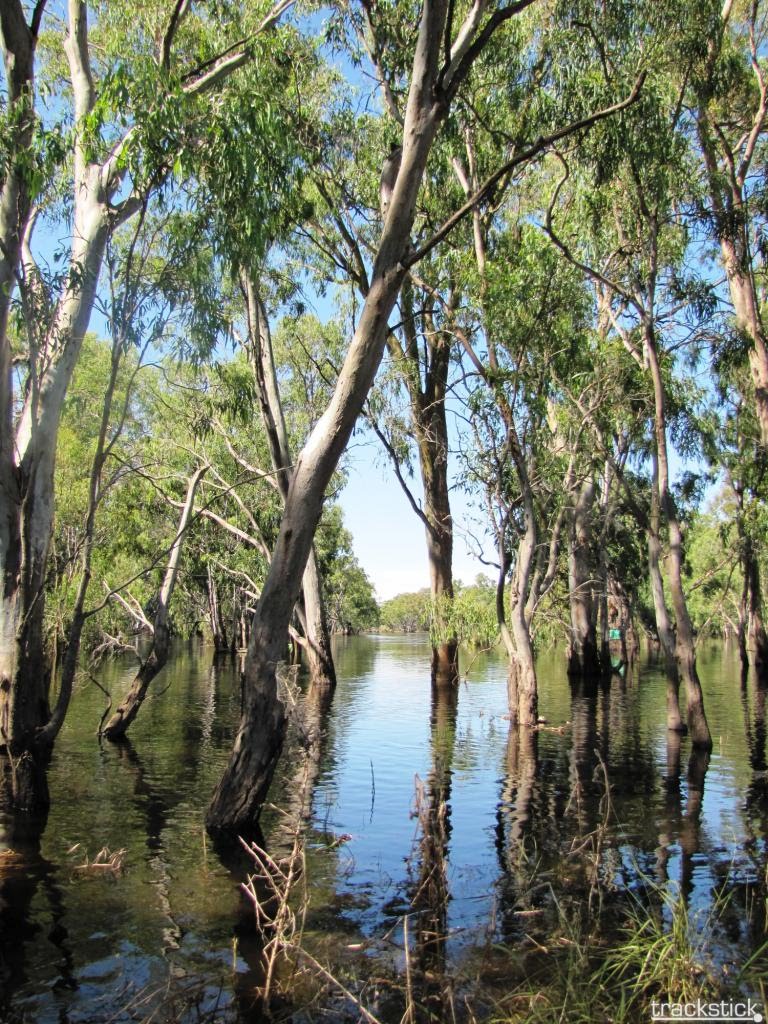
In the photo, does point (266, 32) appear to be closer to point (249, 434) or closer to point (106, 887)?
A: point (106, 887)

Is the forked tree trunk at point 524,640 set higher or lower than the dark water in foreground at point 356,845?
higher

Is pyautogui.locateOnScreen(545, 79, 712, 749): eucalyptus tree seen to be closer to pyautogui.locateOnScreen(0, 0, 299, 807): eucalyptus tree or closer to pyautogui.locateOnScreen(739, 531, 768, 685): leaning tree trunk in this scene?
pyautogui.locateOnScreen(0, 0, 299, 807): eucalyptus tree

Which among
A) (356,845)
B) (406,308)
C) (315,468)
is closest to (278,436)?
(406,308)

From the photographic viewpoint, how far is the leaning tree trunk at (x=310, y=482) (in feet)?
21.8

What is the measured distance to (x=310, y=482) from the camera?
6727 mm

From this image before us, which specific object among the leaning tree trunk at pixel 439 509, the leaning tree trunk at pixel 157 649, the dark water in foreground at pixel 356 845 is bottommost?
the dark water in foreground at pixel 356 845

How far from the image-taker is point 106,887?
19.2 feet

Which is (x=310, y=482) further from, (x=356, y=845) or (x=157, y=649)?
(x=157, y=649)

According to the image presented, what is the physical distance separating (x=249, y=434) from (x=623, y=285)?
13.7m

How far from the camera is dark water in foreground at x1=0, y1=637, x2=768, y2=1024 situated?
462 cm

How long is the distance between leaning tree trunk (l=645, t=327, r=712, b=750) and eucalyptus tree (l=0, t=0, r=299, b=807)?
281 inches

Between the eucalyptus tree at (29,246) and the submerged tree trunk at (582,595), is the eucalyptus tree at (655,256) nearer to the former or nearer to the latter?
the eucalyptus tree at (29,246)

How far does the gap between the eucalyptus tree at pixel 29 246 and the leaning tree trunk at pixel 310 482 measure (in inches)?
68.0

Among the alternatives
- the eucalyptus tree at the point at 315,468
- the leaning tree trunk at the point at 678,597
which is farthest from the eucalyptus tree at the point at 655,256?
the eucalyptus tree at the point at 315,468
